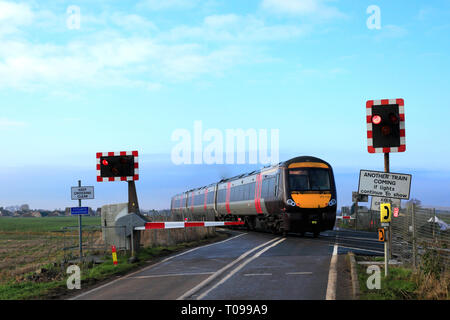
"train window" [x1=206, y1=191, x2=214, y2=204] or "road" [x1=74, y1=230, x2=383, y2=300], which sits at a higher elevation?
"train window" [x1=206, y1=191, x2=214, y2=204]

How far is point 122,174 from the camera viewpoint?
786 inches

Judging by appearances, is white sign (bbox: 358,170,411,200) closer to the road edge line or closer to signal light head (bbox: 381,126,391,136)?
signal light head (bbox: 381,126,391,136)

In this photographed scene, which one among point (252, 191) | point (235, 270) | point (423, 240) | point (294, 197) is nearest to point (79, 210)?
point (235, 270)

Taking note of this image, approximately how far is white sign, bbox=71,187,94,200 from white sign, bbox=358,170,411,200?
30.8ft

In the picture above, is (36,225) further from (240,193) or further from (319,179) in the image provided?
(319,179)

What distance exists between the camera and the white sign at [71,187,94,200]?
18469 mm

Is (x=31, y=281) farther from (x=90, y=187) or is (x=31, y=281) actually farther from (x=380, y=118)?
(x=380, y=118)

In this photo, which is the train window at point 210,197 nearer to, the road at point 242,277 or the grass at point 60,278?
the grass at point 60,278

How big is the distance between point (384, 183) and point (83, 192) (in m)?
10.1

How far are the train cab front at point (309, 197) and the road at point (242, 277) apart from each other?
4715mm

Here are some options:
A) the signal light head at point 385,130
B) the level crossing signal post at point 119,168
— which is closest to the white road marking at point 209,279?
the level crossing signal post at point 119,168

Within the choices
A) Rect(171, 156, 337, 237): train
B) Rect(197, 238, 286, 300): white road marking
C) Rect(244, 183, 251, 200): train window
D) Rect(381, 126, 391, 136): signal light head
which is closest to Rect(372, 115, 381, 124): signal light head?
Rect(381, 126, 391, 136): signal light head

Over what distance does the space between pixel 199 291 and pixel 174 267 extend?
185 inches
